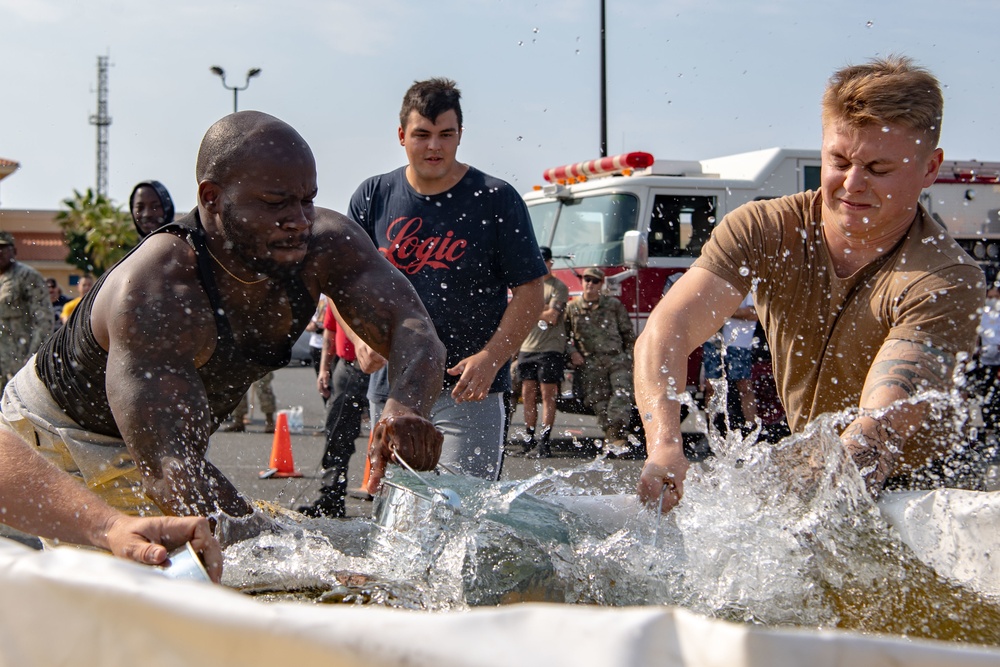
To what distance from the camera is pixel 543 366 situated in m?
9.64

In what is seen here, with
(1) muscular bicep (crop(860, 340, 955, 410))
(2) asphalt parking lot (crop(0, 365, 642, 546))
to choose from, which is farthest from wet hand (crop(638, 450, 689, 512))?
(2) asphalt parking lot (crop(0, 365, 642, 546))

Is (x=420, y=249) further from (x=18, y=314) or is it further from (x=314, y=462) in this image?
(x=18, y=314)

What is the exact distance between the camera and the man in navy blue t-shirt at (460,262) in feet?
13.4

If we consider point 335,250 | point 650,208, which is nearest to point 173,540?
point 335,250

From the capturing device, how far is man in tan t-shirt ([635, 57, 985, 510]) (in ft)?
8.95

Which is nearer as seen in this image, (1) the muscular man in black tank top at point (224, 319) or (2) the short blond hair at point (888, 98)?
(1) the muscular man in black tank top at point (224, 319)

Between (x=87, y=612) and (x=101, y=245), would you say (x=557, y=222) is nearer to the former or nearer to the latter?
(x=87, y=612)

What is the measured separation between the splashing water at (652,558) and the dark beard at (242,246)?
0.67 metres

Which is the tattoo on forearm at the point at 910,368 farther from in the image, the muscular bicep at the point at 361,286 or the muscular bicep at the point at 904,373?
the muscular bicep at the point at 361,286

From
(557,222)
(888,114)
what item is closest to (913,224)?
(888,114)

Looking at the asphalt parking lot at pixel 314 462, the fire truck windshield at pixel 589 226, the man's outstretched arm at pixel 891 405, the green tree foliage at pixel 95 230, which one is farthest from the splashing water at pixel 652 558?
the green tree foliage at pixel 95 230

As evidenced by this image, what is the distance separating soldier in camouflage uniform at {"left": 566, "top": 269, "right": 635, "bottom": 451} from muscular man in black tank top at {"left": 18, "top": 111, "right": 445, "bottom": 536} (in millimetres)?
6493

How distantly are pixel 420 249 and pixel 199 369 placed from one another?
1605mm

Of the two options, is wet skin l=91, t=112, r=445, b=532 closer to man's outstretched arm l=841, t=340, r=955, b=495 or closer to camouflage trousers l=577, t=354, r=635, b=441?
man's outstretched arm l=841, t=340, r=955, b=495
